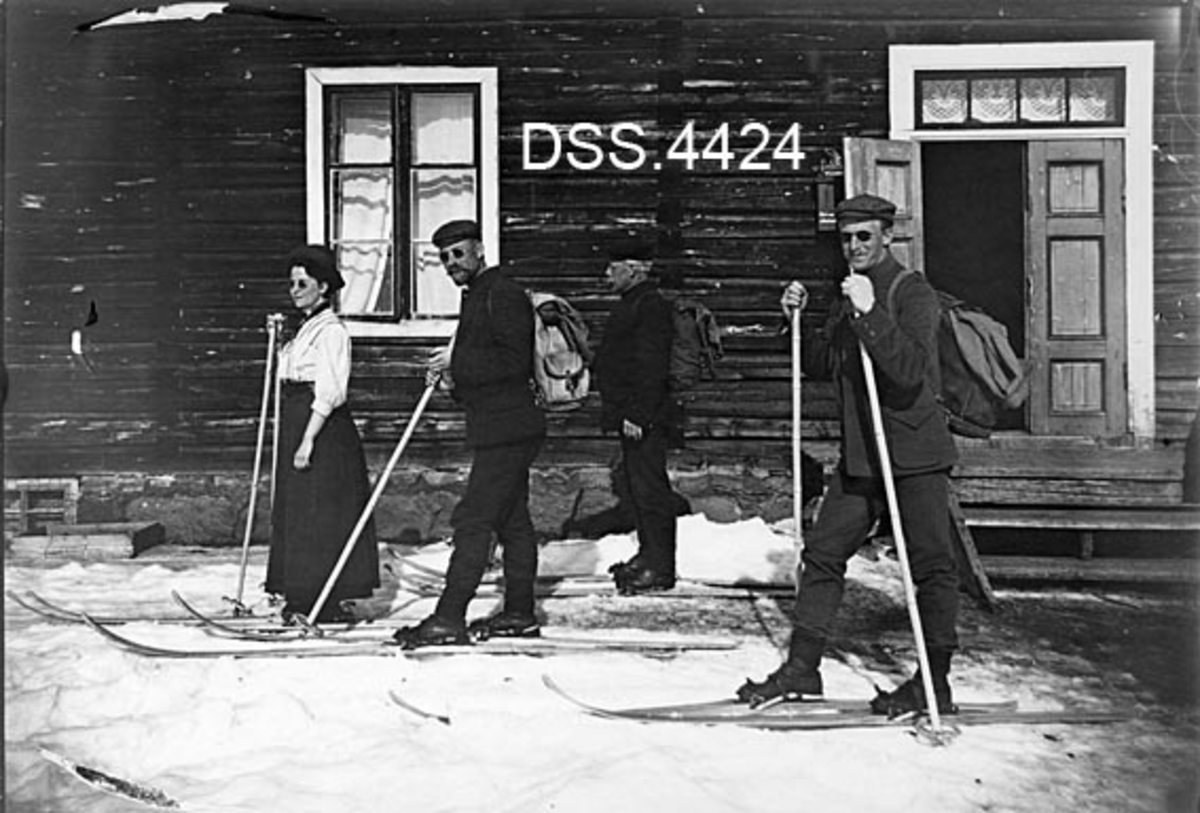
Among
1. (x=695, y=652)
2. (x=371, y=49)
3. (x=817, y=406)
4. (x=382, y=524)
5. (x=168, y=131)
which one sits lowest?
(x=695, y=652)

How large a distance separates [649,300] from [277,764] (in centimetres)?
210

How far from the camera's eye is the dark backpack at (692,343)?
4309 mm

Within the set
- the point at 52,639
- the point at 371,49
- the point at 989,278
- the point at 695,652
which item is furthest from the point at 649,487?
the point at 52,639

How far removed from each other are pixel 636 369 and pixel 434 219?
37.3 inches

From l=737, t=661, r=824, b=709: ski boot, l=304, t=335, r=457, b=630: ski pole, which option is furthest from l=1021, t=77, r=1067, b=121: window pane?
l=304, t=335, r=457, b=630: ski pole

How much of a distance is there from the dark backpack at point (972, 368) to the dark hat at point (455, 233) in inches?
61.8

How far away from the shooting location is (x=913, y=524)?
3.91 meters

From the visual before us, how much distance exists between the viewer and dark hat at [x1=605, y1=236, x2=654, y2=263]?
4.43 metres

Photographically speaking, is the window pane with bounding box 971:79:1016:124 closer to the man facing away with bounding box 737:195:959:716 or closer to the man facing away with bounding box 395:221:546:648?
the man facing away with bounding box 737:195:959:716

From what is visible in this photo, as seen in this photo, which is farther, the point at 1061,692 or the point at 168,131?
the point at 168,131

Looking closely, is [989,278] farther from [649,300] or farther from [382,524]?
[382,524]

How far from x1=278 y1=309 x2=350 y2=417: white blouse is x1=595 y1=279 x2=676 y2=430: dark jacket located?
0.96 meters

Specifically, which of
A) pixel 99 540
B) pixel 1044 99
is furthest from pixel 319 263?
pixel 1044 99

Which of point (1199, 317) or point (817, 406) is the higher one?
point (1199, 317)
